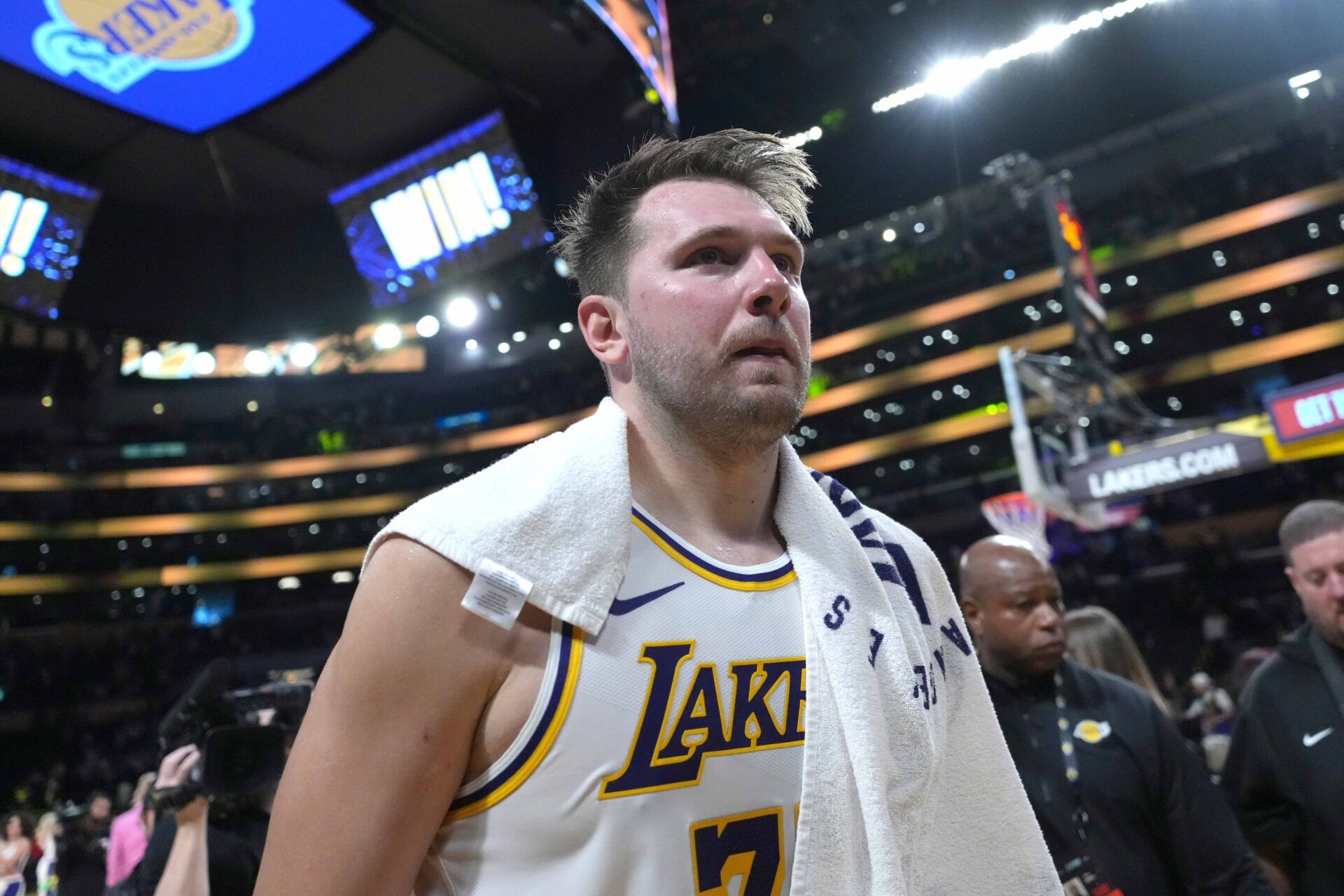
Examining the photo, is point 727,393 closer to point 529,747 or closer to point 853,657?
point 853,657

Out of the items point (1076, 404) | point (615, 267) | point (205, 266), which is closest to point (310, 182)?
point (205, 266)

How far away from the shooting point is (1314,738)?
2900 mm

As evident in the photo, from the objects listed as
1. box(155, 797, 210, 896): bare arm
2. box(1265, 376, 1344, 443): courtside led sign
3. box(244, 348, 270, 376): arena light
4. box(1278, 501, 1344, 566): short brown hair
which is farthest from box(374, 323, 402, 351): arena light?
box(1278, 501, 1344, 566): short brown hair

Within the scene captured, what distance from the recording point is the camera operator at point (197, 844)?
8.14ft

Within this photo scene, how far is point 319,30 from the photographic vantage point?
5.39 metres

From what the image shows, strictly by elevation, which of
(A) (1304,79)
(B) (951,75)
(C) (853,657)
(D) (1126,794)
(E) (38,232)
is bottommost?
(D) (1126,794)

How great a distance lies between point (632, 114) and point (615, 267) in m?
5.02

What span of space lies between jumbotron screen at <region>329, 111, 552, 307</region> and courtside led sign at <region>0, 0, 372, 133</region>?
39.0 inches

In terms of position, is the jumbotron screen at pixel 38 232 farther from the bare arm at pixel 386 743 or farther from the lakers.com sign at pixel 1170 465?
the lakers.com sign at pixel 1170 465

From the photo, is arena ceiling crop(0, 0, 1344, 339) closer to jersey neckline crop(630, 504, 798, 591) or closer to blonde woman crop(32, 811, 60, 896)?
blonde woman crop(32, 811, 60, 896)

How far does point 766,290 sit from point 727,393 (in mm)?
181

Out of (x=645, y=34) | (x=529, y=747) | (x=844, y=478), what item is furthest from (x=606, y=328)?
(x=844, y=478)

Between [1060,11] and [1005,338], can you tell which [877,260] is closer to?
[1005,338]

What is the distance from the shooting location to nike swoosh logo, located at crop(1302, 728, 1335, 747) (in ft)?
9.47
